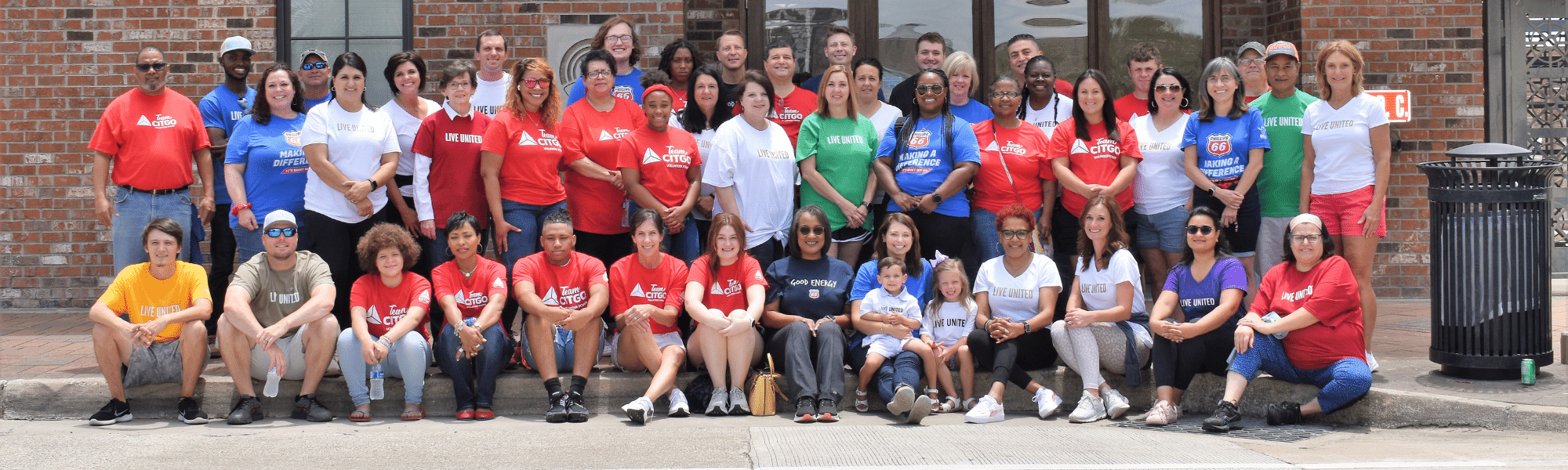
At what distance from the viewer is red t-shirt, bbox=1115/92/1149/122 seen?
727cm

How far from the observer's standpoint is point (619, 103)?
22.7 ft

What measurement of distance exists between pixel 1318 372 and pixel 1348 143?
1265mm

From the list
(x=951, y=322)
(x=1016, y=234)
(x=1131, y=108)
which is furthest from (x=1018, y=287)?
(x=1131, y=108)

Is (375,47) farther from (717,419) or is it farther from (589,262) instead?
(717,419)

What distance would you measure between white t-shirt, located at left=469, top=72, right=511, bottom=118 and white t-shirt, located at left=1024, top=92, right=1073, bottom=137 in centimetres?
307

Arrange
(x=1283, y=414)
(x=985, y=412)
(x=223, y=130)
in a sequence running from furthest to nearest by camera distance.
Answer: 1. (x=223, y=130)
2. (x=985, y=412)
3. (x=1283, y=414)

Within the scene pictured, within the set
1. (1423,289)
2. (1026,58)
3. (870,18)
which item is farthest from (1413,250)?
(870,18)

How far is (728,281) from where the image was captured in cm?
621

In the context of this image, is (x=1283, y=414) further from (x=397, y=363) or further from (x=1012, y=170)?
(x=397, y=363)

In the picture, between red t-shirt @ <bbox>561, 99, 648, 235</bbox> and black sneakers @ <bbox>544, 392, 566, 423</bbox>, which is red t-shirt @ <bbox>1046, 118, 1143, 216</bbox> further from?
black sneakers @ <bbox>544, 392, 566, 423</bbox>

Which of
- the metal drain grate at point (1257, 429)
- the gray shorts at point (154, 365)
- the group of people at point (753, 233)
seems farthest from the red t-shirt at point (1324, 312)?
the gray shorts at point (154, 365)

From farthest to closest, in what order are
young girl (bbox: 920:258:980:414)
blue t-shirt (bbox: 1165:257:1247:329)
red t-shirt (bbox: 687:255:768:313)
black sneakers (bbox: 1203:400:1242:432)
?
red t-shirt (bbox: 687:255:768:313)
young girl (bbox: 920:258:980:414)
blue t-shirt (bbox: 1165:257:1247:329)
black sneakers (bbox: 1203:400:1242:432)

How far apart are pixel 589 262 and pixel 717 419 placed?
1072 mm

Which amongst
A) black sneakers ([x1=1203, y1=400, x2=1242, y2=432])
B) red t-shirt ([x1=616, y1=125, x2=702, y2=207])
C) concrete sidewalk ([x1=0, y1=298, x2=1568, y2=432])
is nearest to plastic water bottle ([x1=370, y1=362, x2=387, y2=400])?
concrete sidewalk ([x1=0, y1=298, x2=1568, y2=432])
